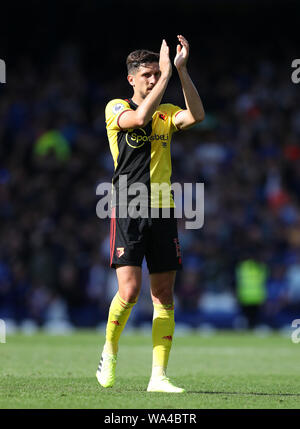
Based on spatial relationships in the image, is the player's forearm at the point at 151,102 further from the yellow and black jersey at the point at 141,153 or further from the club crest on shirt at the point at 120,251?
the club crest on shirt at the point at 120,251

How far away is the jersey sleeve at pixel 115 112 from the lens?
21.0 feet

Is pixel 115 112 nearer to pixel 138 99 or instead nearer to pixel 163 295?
pixel 138 99

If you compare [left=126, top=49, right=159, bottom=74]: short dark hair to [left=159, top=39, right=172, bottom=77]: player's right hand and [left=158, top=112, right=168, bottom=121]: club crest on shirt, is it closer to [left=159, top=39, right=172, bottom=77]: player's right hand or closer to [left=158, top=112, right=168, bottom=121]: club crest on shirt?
[left=159, top=39, right=172, bottom=77]: player's right hand

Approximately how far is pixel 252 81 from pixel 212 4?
7.61 feet

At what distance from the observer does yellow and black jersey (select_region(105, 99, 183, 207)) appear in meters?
6.45

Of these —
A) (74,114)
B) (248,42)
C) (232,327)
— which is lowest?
(232,327)

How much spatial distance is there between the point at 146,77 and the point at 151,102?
440mm

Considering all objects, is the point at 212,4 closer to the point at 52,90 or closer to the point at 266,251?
the point at 52,90

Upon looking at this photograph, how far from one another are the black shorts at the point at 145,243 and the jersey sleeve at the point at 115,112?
0.70m

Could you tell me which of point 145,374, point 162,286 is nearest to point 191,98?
point 162,286

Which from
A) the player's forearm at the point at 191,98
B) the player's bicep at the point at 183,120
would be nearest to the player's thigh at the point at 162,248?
the player's bicep at the point at 183,120

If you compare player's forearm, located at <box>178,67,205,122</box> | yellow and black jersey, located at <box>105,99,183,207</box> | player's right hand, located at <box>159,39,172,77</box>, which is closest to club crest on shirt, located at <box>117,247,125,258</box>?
yellow and black jersey, located at <box>105,99,183,207</box>
